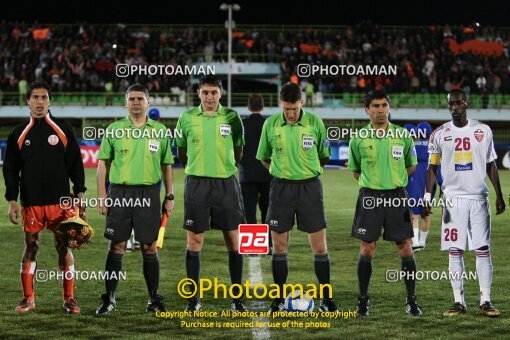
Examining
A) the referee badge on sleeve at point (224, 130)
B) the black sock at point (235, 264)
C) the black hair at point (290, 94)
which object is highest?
the black hair at point (290, 94)

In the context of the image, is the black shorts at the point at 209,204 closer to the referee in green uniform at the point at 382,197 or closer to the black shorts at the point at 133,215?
the black shorts at the point at 133,215

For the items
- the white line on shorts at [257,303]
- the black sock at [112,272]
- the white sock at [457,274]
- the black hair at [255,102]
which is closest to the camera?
the white line on shorts at [257,303]

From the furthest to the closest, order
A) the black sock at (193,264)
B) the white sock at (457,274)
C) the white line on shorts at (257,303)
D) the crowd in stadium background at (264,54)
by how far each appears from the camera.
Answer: the crowd in stadium background at (264,54)
the black sock at (193,264)
the white sock at (457,274)
the white line on shorts at (257,303)

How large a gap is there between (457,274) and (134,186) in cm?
305

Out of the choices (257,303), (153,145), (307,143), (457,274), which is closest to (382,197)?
(307,143)

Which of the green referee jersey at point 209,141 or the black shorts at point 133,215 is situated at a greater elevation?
the green referee jersey at point 209,141

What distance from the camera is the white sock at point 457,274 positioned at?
783 cm

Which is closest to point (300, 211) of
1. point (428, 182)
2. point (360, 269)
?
point (360, 269)

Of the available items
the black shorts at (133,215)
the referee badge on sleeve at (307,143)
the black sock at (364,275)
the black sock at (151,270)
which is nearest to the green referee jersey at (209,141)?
the black shorts at (133,215)

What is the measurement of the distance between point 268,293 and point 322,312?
3.72 feet

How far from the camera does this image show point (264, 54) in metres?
46.0

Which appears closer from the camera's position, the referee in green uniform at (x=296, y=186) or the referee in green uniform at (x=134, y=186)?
the referee in green uniform at (x=134, y=186)

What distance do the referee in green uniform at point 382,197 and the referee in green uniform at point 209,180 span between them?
3.78ft

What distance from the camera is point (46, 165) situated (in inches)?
315
